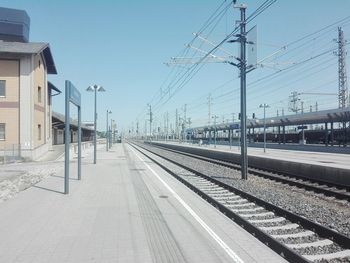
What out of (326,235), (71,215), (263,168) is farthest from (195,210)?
(263,168)

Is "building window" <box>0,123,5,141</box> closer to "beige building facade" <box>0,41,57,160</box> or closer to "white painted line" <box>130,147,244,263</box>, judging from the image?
"beige building facade" <box>0,41,57,160</box>

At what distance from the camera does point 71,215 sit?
1068cm

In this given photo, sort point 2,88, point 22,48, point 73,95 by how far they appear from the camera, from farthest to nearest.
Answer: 1. point 22,48
2. point 2,88
3. point 73,95

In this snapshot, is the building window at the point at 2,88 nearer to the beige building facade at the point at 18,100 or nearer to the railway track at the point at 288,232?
the beige building facade at the point at 18,100

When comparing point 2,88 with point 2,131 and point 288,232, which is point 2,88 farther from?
point 288,232

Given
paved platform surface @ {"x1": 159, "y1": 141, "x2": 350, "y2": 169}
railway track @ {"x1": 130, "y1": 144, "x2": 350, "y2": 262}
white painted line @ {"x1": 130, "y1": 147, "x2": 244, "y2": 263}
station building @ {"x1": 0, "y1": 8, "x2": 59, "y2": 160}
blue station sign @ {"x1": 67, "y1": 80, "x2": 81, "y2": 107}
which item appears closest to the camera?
white painted line @ {"x1": 130, "y1": 147, "x2": 244, "y2": 263}

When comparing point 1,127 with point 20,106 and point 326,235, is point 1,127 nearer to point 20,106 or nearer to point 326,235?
point 20,106

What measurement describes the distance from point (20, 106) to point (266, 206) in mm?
30151

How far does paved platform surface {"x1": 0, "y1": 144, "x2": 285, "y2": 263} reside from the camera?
23.3ft

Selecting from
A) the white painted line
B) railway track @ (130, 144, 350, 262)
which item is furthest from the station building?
railway track @ (130, 144, 350, 262)

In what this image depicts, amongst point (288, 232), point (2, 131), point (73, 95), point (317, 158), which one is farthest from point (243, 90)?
point (2, 131)

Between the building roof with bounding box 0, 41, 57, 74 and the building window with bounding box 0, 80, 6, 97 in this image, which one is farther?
the building window with bounding box 0, 80, 6, 97

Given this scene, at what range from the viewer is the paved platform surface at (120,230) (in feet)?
23.3

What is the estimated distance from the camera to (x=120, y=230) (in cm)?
895
